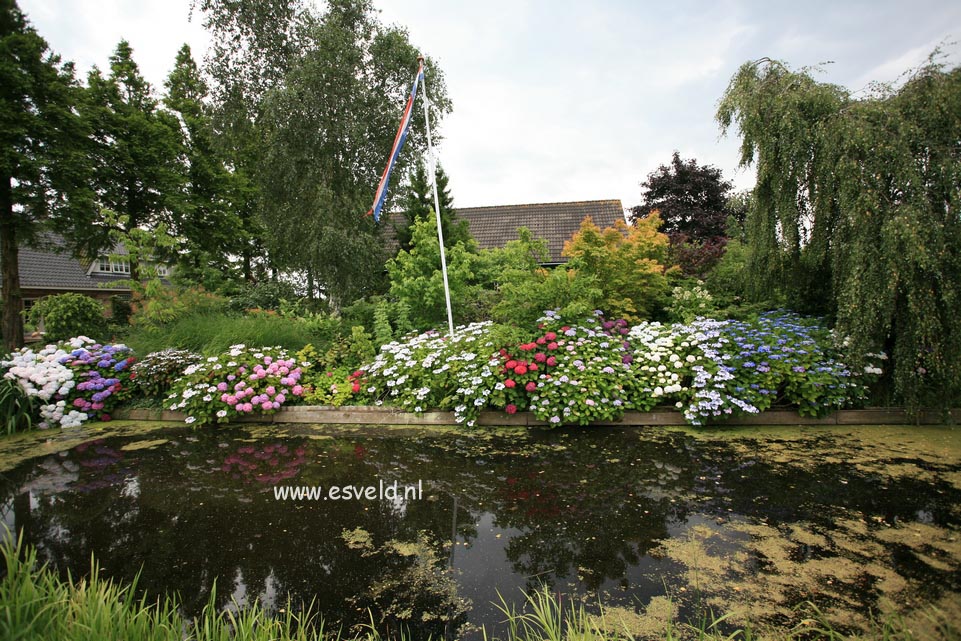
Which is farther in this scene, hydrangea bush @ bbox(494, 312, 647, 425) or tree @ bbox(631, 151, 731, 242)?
tree @ bbox(631, 151, 731, 242)

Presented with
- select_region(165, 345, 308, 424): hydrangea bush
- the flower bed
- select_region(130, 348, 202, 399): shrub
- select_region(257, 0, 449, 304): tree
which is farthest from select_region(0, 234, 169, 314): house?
select_region(165, 345, 308, 424): hydrangea bush

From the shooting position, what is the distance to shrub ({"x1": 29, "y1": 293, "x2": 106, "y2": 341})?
9.77m

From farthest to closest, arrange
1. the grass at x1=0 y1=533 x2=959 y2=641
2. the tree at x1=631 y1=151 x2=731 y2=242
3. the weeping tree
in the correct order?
the tree at x1=631 y1=151 x2=731 y2=242 < the weeping tree < the grass at x1=0 y1=533 x2=959 y2=641

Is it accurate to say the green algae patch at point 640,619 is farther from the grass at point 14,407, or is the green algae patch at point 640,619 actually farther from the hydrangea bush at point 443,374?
the grass at point 14,407

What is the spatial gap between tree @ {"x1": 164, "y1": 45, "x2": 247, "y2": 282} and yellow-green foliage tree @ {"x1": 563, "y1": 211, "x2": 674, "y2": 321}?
15.0 meters

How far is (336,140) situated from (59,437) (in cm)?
928

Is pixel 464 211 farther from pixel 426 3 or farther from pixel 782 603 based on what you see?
pixel 782 603

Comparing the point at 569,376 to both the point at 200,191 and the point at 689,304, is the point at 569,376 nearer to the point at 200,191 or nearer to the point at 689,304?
the point at 689,304

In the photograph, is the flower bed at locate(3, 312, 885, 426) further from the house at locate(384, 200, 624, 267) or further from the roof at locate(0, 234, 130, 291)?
the roof at locate(0, 234, 130, 291)

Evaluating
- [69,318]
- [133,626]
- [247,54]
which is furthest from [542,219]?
[133,626]

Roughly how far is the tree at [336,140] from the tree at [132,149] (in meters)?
5.10

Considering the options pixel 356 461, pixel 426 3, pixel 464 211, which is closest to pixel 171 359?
pixel 356 461

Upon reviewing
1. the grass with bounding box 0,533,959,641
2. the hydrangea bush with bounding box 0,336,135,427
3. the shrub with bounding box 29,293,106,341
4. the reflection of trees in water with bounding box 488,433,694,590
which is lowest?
the reflection of trees in water with bounding box 488,433,694,590

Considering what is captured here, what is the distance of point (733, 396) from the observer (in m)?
4.71
